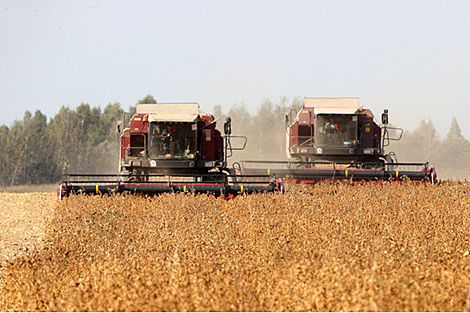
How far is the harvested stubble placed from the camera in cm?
303

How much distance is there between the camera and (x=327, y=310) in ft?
9.89

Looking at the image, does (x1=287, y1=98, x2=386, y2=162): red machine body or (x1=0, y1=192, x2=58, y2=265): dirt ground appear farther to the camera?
(x1=287, y1=98, x2=386, y2=162): red machine body

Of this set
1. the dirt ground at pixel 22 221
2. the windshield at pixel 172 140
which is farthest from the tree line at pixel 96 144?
the windshield at pixel 172 140

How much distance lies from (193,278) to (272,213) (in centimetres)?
440

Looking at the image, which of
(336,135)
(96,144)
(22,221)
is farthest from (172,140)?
(96,144)

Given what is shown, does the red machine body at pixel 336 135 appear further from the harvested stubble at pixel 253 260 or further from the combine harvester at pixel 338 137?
the harvested stubble at pixel 253 260

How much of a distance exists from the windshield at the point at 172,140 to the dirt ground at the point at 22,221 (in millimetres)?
2534

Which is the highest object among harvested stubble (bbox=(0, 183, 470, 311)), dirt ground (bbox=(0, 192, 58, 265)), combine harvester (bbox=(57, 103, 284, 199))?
combine harvester (bbox=(57, 103, 284, 199))

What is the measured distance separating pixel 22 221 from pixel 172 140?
3.67 m

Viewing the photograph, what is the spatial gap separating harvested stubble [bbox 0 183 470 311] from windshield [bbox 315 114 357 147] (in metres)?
5.94

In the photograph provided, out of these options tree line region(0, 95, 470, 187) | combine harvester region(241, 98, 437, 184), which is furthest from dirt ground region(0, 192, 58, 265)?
tree line region(0, 95, 470, 187)

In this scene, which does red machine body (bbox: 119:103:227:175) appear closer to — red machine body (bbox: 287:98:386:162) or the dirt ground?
the dirt ground

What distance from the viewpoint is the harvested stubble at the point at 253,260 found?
3.03 metres

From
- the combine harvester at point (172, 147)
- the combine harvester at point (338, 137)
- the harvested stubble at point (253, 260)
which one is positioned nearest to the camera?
the harvested stubble at point (253, 260)
